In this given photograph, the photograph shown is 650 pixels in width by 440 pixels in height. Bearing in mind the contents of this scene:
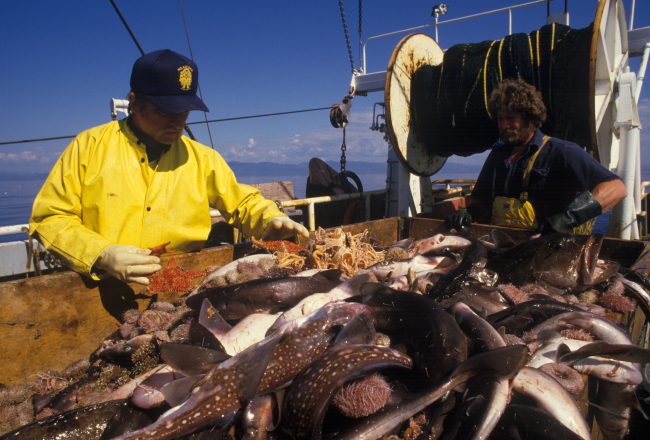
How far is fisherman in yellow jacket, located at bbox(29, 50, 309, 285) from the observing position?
2.37 metres

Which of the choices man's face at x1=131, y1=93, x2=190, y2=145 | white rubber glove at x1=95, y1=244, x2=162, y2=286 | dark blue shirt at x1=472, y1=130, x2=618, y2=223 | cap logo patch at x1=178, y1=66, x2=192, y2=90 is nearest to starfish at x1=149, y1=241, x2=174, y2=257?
white rubber glove at x1=95, y1=244, x2=162, y2=286

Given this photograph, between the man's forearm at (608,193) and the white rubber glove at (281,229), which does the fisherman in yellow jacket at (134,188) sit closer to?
the white rubber glove at (281,229)

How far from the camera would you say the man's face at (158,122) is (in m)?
2.74

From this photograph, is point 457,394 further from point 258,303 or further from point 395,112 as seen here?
point 395,112

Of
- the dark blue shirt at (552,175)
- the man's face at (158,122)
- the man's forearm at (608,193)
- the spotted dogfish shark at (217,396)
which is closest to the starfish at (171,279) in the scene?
the man's face at (158,122)

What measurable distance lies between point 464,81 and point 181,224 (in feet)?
14.9

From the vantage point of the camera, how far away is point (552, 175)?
3648 mm

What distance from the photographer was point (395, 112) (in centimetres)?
525

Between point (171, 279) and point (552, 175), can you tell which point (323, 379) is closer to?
point (171, 279)

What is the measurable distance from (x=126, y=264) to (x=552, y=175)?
418 centimetres

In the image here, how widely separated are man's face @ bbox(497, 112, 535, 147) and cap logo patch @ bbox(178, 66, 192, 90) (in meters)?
3.41

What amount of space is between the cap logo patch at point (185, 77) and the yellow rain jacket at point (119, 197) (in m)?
0.58

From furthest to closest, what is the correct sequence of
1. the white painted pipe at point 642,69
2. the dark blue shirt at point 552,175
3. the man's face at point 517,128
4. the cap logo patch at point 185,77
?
the white painted pipe at point 642,69
the man's face at point 517,128
the dark blue shirt at point 552,175
the cap logo patch at point 185,77

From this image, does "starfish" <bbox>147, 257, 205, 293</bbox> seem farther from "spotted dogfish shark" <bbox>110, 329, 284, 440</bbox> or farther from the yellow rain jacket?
"spotted dogfish shark" <bbox>110, 329, 284, 440</bbox>
